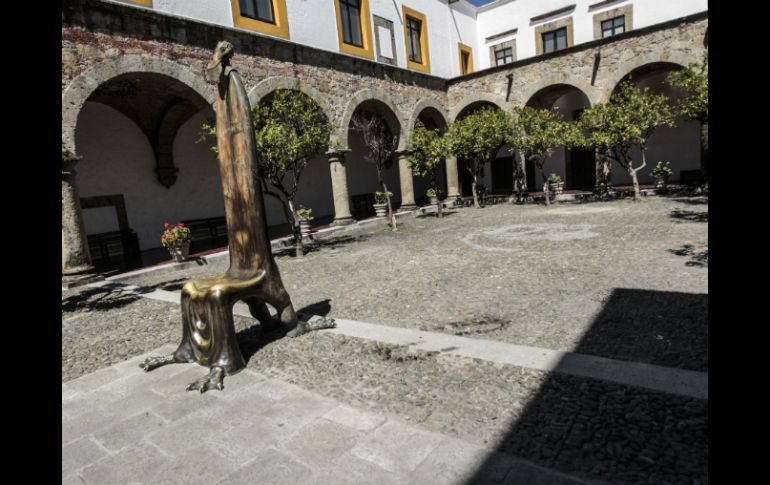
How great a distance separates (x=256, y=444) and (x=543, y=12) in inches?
963

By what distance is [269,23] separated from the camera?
504 inches

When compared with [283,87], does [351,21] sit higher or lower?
higher

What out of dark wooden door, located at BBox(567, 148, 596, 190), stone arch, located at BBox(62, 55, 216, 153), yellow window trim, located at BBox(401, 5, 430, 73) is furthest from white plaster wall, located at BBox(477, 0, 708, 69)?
stone arch, located at BBox(62, 55, 216, 153)

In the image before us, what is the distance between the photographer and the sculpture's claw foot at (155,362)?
13.4 feet

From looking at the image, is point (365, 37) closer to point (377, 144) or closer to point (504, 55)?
point (377, 144)

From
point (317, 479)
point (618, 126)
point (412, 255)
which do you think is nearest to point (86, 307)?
point (412, 255)

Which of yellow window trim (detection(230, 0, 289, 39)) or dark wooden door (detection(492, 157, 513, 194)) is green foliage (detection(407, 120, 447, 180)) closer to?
yellow window trim (detection(230, 0, 289, 39))

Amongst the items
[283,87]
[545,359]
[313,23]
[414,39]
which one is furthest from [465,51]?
[545,359]

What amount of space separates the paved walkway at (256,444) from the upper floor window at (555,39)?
2273cm

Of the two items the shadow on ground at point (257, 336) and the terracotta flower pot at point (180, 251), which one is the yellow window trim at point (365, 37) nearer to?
the terracotta flower pot at point (180, 251)
